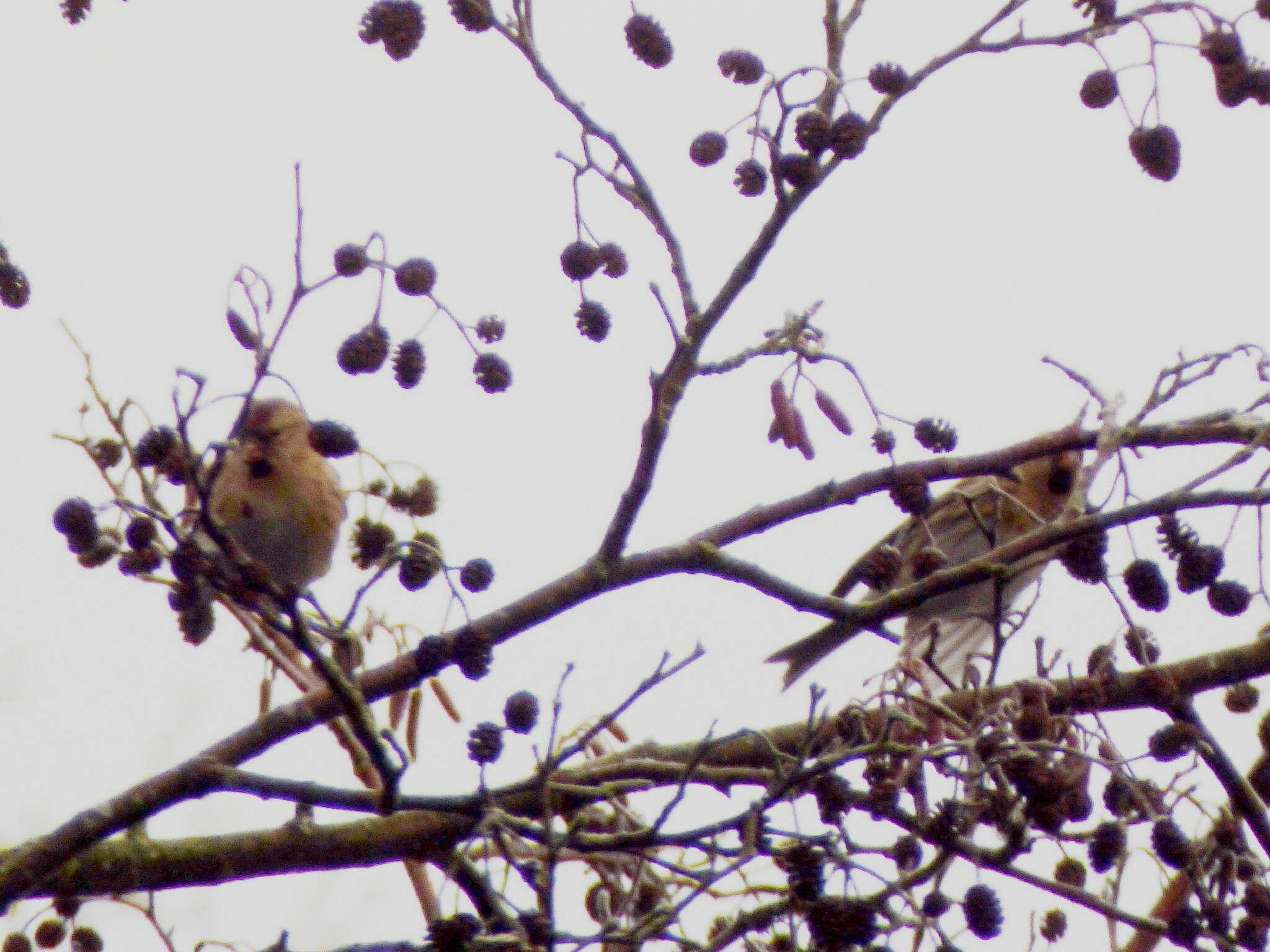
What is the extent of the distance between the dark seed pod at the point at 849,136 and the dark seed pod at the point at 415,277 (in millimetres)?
507

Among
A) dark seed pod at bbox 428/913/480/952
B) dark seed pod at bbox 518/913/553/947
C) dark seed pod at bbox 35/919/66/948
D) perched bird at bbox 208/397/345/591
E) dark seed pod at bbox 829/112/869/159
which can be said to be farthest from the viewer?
perched bird at bbox 208/397/345/591

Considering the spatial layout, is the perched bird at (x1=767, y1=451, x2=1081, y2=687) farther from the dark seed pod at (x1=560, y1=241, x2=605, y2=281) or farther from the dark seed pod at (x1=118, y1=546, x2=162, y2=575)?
the dark seed pod at (x1=118, y1=546, x2=162, y2=575)

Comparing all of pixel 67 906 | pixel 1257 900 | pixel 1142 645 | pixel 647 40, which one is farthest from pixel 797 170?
pixel 67 906

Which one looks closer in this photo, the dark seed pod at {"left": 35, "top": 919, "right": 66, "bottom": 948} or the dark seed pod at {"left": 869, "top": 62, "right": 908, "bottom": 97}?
the dark seed pod at {"left": 869, "top": 62, "right": 908, "bottom": 97}

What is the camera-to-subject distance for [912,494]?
2.03m

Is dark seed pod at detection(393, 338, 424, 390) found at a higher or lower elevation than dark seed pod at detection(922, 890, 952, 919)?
higher

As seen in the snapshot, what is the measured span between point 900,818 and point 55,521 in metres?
0.99

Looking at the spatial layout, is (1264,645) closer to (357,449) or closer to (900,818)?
(900,818)

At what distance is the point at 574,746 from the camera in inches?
61.8

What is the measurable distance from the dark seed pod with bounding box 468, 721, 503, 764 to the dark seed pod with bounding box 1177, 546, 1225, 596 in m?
0.87

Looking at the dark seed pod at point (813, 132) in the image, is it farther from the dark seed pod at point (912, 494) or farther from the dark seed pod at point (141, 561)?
the dark seed pod at point (141, 561)

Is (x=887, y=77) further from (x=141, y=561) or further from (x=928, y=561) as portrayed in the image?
(x=141, y=561)

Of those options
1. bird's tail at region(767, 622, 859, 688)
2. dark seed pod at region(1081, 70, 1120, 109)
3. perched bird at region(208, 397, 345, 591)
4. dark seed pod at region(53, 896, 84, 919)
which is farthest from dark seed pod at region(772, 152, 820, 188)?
bird's tail at region(767, 622, 859, 688)

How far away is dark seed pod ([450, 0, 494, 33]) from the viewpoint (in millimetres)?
1875
